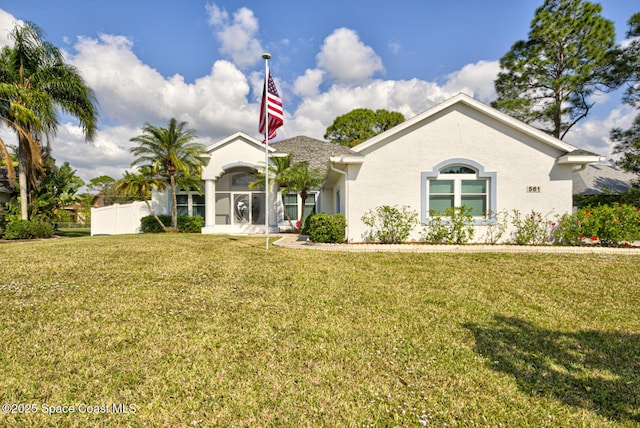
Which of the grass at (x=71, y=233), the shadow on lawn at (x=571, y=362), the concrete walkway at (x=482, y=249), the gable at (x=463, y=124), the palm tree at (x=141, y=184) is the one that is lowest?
the shadow on lawn at (x=571, y=362)

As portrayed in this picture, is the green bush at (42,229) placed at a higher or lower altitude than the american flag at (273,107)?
lower

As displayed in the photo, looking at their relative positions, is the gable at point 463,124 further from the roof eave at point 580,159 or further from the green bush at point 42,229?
the green bush at point 42,229

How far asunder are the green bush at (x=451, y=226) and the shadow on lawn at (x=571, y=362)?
6.77 metres

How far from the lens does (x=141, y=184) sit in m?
18.6

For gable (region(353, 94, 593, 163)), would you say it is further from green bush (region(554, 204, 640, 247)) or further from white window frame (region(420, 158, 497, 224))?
green bush (region(554, 204, 640, 247))

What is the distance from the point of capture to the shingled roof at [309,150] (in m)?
21.6

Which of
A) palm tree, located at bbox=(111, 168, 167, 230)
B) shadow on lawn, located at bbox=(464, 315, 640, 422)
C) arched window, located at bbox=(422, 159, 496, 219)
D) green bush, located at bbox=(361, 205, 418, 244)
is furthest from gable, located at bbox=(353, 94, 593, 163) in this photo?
palm tree, located at bbox=(111, 168, 167, 230)

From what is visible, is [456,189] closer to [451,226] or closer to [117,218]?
[451,226]

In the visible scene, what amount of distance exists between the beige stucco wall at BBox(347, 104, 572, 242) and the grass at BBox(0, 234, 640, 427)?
15.6ft

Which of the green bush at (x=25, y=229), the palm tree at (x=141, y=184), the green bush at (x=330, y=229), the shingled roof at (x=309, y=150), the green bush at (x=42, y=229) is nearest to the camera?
the green bush at (x=330, y=229)

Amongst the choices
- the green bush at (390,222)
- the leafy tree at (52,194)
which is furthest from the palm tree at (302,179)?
the leafy tree at (52,194)

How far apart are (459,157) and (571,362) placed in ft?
29.6

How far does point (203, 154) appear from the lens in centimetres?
1853

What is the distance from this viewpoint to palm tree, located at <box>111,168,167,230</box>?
60.5 ft
